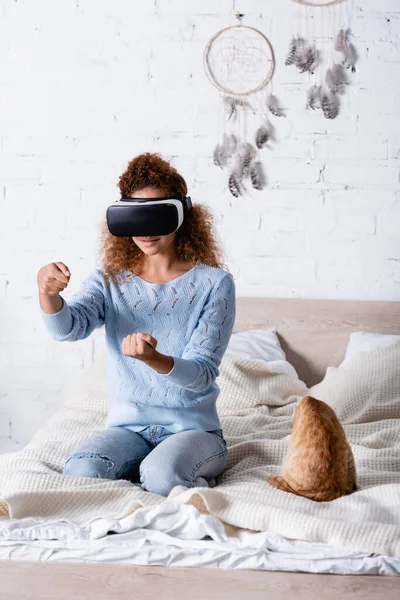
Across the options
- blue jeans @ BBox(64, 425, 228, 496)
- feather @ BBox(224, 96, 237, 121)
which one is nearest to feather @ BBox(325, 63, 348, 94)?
feather @ BBox(224, 96, 237, 121)

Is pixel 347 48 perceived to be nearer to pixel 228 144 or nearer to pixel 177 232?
pixel 228 144

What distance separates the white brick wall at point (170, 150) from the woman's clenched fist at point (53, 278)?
1.29 metres

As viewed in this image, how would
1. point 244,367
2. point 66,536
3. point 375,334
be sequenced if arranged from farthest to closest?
1. point 375,334
2. point 244,367
3. point 66,536

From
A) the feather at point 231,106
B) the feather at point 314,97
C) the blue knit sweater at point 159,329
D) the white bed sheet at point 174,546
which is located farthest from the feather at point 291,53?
the white bed sheet at point 174,546

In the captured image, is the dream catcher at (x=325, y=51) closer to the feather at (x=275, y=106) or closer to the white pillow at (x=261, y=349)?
the feather at (x=275, y=106)

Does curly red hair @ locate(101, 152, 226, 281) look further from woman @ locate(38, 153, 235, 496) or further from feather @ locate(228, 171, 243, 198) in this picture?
feather @ locate(228, 171, 243, 198)

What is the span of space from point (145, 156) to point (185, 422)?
2.03 ft

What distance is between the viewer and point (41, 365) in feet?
10.2

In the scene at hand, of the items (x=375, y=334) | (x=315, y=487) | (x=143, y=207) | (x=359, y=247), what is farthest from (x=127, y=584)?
(x=359, y=247)

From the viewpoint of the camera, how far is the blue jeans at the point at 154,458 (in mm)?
1703

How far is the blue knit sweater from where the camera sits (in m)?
1.86

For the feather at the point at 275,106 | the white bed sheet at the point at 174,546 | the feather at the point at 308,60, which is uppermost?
the feather at the point at 308,60

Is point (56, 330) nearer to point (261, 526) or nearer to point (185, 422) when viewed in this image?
point (185, 422)

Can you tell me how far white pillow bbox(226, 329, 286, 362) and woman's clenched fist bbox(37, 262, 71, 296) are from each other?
3.27ft
